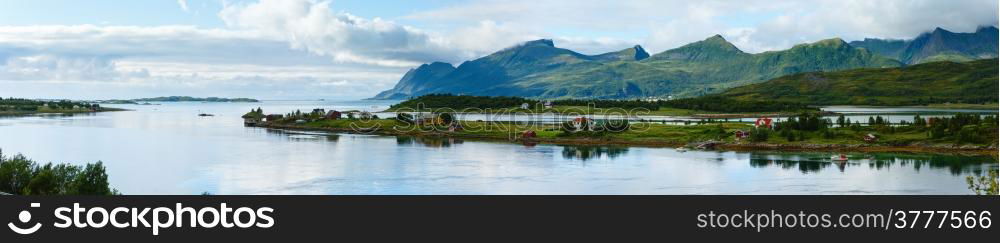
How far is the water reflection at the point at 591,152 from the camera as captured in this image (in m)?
76.8

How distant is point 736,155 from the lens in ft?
251

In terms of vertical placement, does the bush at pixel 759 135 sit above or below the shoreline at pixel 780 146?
above

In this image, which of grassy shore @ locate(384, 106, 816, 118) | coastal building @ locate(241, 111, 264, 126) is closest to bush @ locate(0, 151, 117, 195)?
coastal building @ locate(241, 111, 264, 126)

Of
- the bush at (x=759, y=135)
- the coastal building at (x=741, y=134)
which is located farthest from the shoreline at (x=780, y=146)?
the coastal building at (x=741, y=134)

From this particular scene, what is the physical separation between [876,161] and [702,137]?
21.6 m

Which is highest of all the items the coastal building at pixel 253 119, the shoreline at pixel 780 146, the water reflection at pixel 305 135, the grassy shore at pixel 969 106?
the grassy shore at pixel 969 106

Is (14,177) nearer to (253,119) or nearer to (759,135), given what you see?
(759,135)

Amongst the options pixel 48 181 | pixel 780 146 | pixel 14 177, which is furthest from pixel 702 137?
pixel 14 177

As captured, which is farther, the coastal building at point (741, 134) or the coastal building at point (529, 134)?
the coastal building at point (529, 134)

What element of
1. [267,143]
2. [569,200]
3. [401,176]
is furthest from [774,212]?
[267,143]

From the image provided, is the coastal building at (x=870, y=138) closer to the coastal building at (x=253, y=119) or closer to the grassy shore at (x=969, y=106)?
the coastal building at (x=253, y=119)

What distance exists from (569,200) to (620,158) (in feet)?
182

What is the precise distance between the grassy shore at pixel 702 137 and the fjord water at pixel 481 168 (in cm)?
456

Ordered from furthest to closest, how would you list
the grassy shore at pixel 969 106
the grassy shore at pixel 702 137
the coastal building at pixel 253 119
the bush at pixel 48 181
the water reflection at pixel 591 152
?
the grassy shore at pixel 969 106
the coastal building at pixel 253 119
the grassy shore at pixel 702 137
the water reflection at pixel 591 152
the bush at pixel 48 181
